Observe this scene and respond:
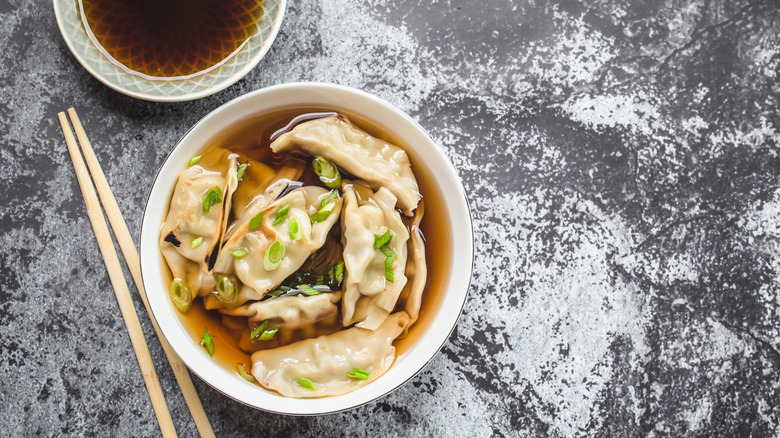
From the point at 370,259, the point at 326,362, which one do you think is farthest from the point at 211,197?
the point at 326,362

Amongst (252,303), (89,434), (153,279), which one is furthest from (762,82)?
(89,434)

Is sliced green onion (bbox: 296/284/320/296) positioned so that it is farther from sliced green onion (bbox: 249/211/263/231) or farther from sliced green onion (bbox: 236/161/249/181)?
sliced green onion (bbox: 236/161/249/181)

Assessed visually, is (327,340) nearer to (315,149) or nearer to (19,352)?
(315,149)

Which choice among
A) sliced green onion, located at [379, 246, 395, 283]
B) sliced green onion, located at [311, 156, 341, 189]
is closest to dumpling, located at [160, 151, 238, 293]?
sliced green onion, located at [311, 156, 341, 189]

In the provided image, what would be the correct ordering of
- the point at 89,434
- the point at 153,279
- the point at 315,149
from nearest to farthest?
the point at 153,279 → the point at 315,149 → the point at 89,434

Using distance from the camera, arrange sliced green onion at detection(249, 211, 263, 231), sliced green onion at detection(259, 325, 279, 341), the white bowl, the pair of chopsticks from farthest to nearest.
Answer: the pair of chopsticks → sliced green onion at detection(259, 325, 279, 341) → sliced green onion at detection(249, 211, 263, 231) → the white bowl

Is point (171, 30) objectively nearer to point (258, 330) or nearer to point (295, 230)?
point (295, 230)

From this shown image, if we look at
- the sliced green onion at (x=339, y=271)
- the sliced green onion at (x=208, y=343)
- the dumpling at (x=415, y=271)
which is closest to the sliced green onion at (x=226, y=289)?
the sliced green onion at (x=208, y=343)
